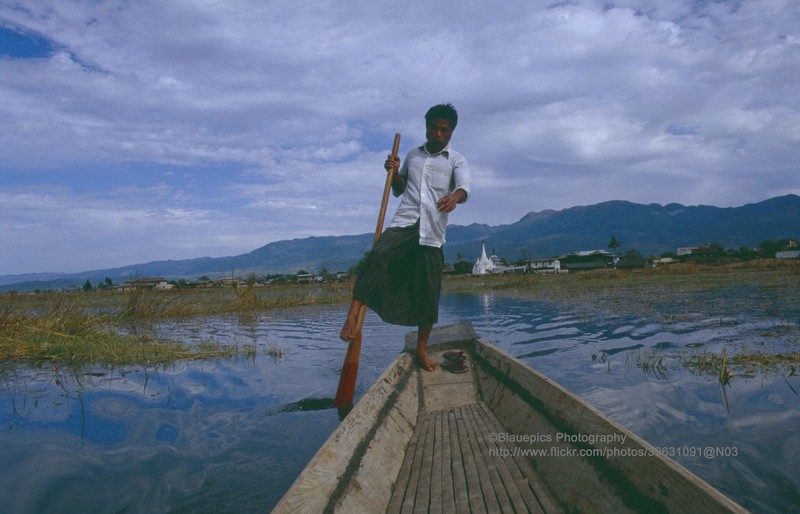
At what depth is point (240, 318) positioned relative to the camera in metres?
14.3

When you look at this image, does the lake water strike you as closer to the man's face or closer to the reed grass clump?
the reed grass clump

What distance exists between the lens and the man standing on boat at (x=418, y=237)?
4.05 meters

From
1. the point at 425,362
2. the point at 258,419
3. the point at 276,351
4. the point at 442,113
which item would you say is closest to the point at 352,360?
the point at 425,362

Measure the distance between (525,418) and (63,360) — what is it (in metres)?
7.28

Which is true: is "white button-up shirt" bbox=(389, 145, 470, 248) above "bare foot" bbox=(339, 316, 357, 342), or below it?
above

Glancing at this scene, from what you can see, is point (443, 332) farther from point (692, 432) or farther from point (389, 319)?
point (692, 432)

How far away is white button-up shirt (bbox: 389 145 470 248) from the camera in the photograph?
408 cm

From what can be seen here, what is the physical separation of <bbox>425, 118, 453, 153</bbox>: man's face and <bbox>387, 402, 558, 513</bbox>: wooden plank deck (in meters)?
2.35

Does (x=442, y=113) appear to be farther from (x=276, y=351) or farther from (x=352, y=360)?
(x=276, y=351)

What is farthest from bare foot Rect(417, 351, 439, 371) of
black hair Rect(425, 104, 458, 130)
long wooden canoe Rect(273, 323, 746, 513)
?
black hair Rect(425, 104, 458, 130)

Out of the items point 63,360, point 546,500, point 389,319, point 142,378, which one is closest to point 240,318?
point 63,360

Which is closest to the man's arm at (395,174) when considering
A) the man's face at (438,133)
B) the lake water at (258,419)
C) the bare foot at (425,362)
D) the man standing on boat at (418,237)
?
the man standing on boat at (418,237)

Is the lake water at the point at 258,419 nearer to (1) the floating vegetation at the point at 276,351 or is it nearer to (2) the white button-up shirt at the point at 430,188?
(1) the floating vegetation at the point at 276,351

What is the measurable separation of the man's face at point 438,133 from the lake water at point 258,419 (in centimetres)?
262
